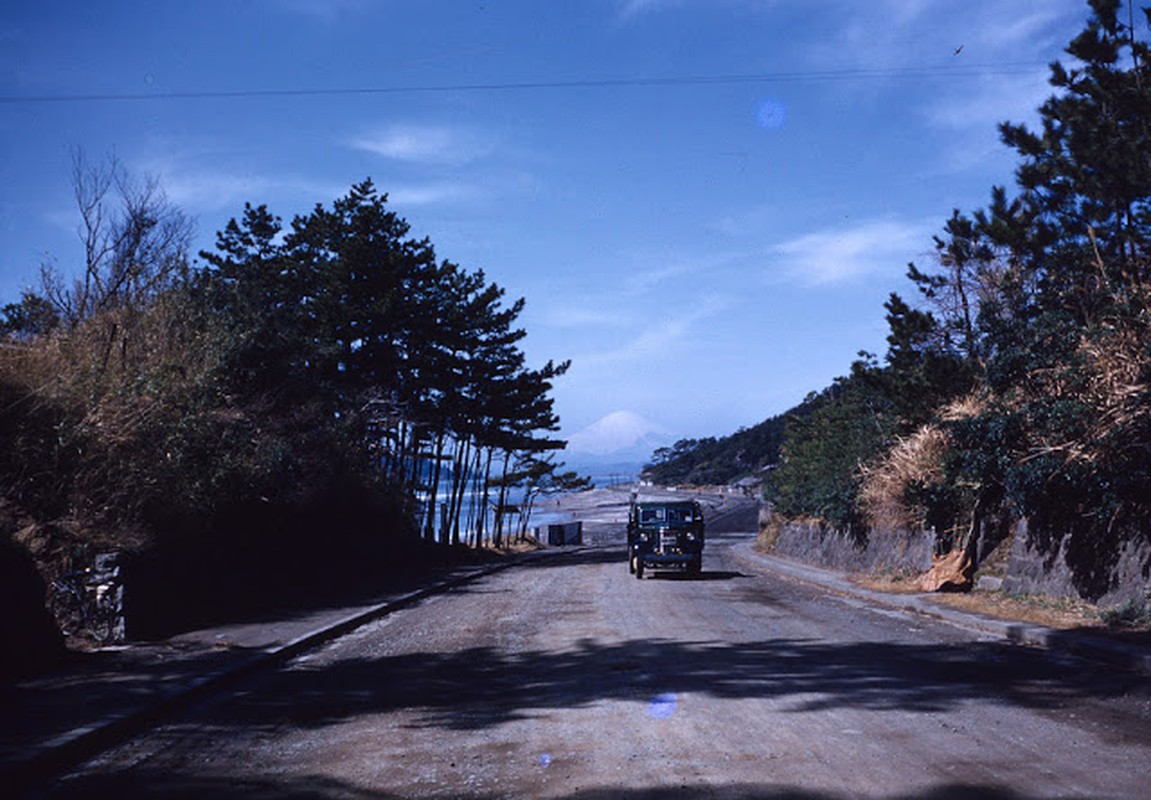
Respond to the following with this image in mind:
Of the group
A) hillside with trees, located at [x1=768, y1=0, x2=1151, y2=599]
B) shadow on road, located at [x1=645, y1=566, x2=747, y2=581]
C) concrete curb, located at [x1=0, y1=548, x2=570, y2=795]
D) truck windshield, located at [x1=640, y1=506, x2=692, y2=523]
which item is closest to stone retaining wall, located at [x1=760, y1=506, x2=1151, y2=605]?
A: hillside with trees, located at [x1=768, y1=0, x2=1151, y2=599]

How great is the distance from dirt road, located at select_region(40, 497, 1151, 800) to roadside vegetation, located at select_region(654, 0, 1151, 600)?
11.0 ft

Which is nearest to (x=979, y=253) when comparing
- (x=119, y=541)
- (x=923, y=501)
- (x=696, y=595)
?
(x=923, y=501)

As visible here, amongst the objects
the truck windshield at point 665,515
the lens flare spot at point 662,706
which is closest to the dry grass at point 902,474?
the truck windshield at point 665,515

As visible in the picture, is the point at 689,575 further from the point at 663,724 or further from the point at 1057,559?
the point at 663,724

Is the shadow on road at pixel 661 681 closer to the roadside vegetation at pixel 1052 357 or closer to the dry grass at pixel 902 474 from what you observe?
the roadside vegetation at pixel 1052 357

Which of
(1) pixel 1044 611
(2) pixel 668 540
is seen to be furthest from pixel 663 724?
(2) pixel 668 540

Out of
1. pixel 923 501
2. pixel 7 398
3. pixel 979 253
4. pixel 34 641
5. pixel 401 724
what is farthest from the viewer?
pixel 979 253

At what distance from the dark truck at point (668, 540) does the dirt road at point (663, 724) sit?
11851 mm

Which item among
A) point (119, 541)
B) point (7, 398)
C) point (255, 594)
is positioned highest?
point (7, 398)

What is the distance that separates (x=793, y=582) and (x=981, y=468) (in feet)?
27.9

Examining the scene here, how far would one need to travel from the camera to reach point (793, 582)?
23578mm

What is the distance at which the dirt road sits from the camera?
544 cm

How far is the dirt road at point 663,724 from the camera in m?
5.44

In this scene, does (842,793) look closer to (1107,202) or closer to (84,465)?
(84,465)
